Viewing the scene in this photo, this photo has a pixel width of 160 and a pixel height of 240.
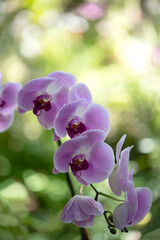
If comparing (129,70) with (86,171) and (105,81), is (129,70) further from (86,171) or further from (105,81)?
(86,171)

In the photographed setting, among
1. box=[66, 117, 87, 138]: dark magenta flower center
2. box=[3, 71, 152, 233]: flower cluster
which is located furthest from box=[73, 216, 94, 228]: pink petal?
box=[66, 117, 87, 138]: dark magenta flower center

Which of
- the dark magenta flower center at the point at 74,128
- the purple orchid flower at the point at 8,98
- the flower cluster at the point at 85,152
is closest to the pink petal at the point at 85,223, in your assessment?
the flower cluster at the point at 85,152

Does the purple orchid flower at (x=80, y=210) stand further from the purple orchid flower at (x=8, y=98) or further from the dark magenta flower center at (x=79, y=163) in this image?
the purple orchid flower at (x=8, y=98)

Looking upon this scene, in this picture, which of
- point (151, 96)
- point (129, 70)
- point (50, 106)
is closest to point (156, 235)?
point (50, 106)

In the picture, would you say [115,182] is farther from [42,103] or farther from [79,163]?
[42,103]

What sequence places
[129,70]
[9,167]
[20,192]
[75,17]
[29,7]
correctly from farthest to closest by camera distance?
[75,17]
[129,70]
[29,7]
[9,167]
[20,192]

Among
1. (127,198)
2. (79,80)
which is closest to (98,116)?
(127,198)

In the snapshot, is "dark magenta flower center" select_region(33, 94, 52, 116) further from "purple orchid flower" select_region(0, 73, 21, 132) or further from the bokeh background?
the bokeh background
